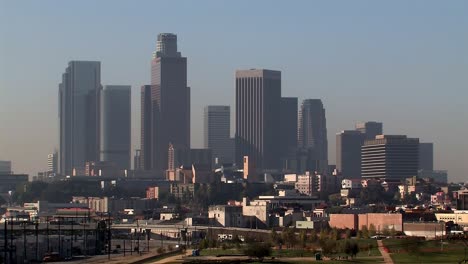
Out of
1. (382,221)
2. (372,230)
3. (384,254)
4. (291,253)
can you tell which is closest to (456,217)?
(382,221)

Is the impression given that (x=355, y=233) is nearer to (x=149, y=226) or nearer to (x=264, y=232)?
(x=264, y=232)

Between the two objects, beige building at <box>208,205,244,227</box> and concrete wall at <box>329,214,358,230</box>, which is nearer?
concrete wall at <box>329,214,358,230</box>

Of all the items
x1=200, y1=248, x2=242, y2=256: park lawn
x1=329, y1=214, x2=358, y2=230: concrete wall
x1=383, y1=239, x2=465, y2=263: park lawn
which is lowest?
x1=200, y1=248, x2=242, y2=256: park lawn

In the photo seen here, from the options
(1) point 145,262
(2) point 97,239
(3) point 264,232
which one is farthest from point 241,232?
(1) point 145,262

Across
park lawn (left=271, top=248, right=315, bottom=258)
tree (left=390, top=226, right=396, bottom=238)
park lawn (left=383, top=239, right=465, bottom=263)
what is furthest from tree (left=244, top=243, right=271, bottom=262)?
tree (left=390, top=226, right=396, bottom=238)

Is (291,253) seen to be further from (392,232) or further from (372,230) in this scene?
(372,230)

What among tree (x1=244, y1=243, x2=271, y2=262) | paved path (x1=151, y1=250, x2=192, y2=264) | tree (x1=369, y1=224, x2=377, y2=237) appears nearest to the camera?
tree (x1=244, y1=243, x2=271, y2=262)

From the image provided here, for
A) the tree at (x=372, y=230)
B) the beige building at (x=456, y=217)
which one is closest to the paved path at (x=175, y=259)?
the tree at (x=372, y=230)

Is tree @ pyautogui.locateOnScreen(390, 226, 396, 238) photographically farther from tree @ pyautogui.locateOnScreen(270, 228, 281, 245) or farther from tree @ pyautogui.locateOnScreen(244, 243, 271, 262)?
tree @ pyautogui.locateOnScreen(244, 243, 271, 262)

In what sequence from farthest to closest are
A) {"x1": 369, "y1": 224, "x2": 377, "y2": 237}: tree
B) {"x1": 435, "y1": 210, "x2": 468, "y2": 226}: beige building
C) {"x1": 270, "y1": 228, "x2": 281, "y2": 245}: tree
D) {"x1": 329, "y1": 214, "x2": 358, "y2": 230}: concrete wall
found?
1. {"x1": 329, "y1": 214, "x2": 358, "y2": 230}: concrete wall
2. {"x1": 435, "y1": 210, "x2": 468, "y2": 226}: beige building
3. {"x1": 369, "y1": 224, "x2": 377, "y2": 237}: tree
4. {"x1": 270, "y1": 228, "x2": 281, "y2": 245}: tree
